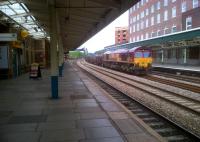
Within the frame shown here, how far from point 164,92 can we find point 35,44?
28.0 m

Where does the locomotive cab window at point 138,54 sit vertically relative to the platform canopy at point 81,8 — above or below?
below

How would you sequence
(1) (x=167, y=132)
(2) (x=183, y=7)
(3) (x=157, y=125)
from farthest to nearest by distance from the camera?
1. (2) (x=183, y=7)
2. (3) (x=157, y=125)
3. (1) (x=167, y=132)

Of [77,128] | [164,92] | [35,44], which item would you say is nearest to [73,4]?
[164,92]

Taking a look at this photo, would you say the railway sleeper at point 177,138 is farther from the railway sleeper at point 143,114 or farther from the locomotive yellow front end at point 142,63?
the locomotive yellow front end at point 142,63

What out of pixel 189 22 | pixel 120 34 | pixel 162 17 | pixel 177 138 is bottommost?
pixel 177 138

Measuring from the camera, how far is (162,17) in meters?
71.2

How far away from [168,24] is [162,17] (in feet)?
14.4

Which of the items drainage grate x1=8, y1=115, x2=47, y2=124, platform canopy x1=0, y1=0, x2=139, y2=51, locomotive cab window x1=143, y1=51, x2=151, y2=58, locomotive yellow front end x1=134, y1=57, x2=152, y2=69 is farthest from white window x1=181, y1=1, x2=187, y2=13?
drainage grate x1=8, y1=115, x2=47, y2=124

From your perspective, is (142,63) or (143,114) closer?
(143,114)

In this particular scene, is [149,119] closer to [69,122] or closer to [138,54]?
[69,122]

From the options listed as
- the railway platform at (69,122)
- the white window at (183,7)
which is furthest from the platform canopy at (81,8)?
the white window at (183,7)

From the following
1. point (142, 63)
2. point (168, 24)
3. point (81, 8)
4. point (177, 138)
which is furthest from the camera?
point (168, 24)

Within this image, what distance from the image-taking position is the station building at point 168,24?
127 feet

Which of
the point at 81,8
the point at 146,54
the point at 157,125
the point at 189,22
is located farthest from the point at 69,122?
the point at 189,22
